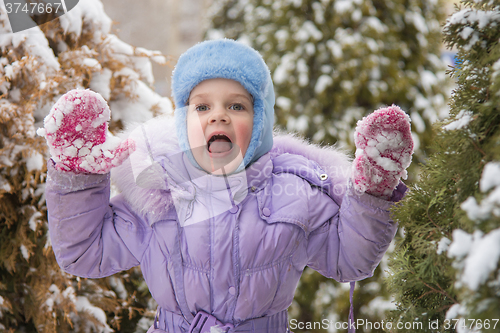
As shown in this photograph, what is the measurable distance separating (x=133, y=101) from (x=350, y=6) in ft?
6.31

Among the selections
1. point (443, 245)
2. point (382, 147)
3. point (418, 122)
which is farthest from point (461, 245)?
point (418, 122)

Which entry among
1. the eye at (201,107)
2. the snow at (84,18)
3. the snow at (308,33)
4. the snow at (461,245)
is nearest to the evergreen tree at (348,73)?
the snow at (308,33)

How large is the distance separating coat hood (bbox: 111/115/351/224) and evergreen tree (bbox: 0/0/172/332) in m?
0.55

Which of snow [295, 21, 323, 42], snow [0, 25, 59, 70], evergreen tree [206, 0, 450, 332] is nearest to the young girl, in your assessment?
snow [0, 25, 59, 70]

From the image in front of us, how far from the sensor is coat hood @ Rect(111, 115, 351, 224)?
1.66 m

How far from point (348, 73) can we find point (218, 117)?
2.08 metres

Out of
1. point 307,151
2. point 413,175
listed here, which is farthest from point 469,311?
point 413,175

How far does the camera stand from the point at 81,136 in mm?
1496

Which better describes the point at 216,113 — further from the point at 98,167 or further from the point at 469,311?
the point at 469,311

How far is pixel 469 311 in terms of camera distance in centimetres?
87

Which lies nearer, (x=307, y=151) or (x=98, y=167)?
(x=98, y=167)

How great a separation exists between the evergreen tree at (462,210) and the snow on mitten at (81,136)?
97 cm

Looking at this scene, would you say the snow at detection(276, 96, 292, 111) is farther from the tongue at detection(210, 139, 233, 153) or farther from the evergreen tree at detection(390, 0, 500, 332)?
the evergreen tree at detection(390, 0, 500, 332)

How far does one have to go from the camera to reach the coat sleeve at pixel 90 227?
1557 mm
